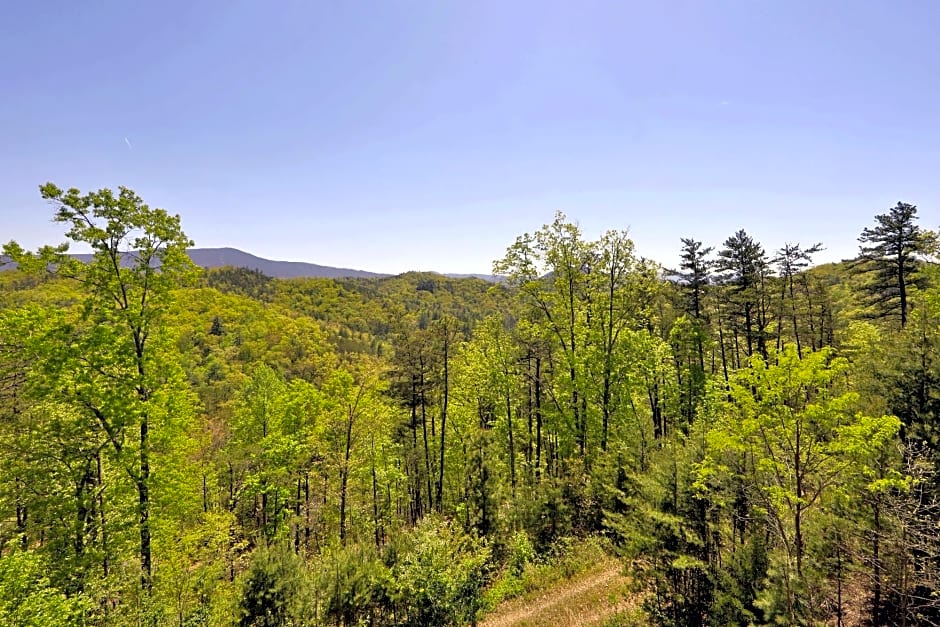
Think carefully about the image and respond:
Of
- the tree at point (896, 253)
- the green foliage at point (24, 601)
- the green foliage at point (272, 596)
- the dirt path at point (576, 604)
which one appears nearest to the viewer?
the green foliage at point (24, 601)

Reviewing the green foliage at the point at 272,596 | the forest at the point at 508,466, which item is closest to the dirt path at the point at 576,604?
the forest at the point at 508,466

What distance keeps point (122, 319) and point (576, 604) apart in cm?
1697

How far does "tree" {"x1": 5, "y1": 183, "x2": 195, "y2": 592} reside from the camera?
1185 centimetres

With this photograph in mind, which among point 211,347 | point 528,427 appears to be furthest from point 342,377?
point 211,347

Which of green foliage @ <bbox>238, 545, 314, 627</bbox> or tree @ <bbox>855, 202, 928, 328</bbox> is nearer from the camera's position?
green foliage @ <bbox>238, 545, 314, 627</bbox>

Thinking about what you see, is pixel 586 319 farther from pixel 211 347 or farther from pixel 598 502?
pixel 211 347

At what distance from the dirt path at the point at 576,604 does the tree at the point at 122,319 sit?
1127cm

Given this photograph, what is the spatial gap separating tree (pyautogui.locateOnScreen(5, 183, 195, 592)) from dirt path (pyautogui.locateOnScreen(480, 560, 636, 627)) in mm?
11269

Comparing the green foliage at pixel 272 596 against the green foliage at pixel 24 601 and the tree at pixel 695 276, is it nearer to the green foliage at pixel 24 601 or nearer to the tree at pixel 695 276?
the green foliage at pixel 24 601

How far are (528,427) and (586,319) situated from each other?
10.6 metres

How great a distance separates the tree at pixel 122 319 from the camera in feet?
38.9

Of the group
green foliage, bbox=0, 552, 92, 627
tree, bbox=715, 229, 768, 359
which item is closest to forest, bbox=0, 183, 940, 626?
green foliage, bbox=0, 552, 92, 627

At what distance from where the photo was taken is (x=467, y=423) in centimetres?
2861

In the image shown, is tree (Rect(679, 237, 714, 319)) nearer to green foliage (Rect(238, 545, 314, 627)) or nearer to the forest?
the forest
